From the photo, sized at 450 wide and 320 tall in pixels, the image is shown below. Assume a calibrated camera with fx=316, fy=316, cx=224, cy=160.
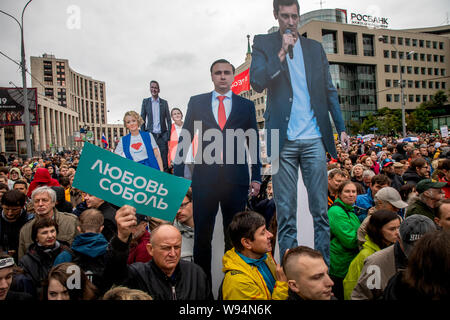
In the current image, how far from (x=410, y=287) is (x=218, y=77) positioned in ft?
9.18

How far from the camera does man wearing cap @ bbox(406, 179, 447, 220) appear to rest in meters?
4.05

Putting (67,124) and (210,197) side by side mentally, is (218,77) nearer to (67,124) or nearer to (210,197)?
(210,197)

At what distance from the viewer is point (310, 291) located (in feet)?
7.64

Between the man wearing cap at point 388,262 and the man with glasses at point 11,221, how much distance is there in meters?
4.28

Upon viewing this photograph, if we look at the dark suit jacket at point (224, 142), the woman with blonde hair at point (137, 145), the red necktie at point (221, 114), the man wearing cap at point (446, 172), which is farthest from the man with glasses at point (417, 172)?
the woman with blonde hair at point (137, 145)

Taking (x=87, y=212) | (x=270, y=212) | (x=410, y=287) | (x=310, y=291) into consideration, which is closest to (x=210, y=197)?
(x=270, y=212)

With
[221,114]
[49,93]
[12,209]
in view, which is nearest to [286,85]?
[221,114]

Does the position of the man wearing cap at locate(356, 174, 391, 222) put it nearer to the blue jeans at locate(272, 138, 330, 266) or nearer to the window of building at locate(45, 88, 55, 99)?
the blue jeans at locate(272, 138, 330, 266)

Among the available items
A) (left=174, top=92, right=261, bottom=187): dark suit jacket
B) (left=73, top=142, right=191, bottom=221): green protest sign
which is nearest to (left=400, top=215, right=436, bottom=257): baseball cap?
(left=174, top=92, right=261, bottom=187): dark suit jacket

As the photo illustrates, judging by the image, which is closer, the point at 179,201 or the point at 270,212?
the point at 179,201

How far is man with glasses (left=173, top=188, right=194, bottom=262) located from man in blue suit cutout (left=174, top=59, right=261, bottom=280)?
7cm
